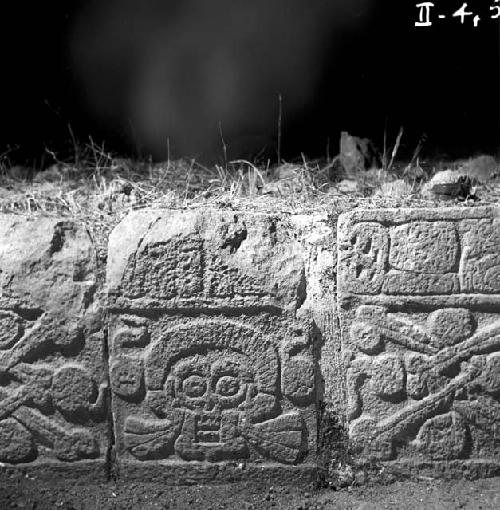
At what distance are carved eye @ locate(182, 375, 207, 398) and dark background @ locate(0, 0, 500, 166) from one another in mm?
1071

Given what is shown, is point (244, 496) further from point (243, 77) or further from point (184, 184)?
point (243, 77)

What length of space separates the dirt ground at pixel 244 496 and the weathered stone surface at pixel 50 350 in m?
0.07

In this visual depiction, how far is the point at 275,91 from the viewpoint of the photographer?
2.95 meters

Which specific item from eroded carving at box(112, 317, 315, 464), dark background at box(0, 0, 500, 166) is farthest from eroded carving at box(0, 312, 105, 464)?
dark background at box(0, 0, 500, 166)

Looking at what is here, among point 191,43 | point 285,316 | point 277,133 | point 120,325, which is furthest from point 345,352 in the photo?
point 191,43

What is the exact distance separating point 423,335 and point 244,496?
65 centimetres

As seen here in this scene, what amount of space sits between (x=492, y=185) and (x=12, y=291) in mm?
1476

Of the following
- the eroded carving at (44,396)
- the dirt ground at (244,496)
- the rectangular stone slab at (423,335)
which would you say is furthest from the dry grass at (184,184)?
the dirt ground at (244,496)

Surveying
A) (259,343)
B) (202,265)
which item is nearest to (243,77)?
(202,265)

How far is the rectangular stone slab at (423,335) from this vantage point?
6.64 ft

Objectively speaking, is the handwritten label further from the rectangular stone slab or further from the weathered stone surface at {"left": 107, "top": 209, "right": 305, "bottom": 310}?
the weathered stone surface at {"left": 107, "top": 209, "right": 305, "bottom": 310}

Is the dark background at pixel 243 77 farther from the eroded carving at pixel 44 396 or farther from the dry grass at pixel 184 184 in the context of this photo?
the eroded carving at pixel 44 396

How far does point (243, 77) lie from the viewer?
291cm

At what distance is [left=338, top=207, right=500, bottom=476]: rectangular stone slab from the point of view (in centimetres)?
203
